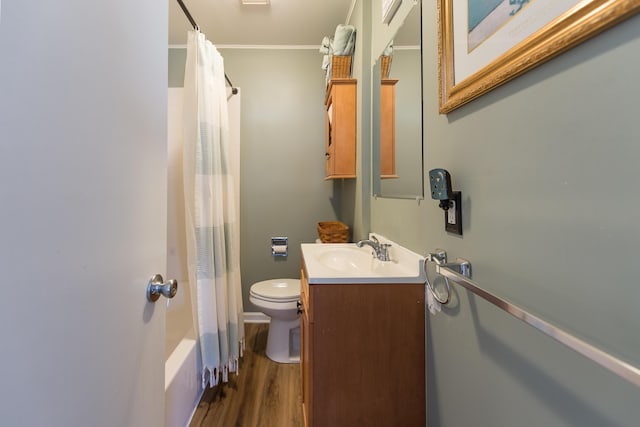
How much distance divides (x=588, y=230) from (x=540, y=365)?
0.29 meters

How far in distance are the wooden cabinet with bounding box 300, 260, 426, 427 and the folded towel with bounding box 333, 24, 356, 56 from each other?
66.7 inches

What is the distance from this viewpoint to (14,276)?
1.24 feet

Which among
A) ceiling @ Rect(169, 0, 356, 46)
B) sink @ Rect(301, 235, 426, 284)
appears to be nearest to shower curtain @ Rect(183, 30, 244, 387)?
sink @ Rect(301, 235, 426, 284)

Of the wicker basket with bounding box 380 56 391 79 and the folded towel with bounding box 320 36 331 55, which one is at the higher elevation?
the folded towel with bounding box 320 36 331 55

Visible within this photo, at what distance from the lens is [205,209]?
59.9 inches

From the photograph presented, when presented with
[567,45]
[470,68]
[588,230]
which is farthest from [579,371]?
[470,68]

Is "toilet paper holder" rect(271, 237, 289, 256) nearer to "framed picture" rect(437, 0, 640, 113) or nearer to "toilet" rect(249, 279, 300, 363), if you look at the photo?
"toilet" rect(249, 279, 300, 363)

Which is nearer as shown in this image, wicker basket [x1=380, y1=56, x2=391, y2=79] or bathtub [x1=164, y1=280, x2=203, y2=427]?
bathtub [x1=164, y1=280, x2=203, y2=427]

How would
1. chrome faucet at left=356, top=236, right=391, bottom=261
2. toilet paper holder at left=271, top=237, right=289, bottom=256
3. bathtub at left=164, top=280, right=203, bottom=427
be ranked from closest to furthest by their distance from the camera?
bathtub at left=164, top=280, right=203, bottom=427
chrome faucet at left=356, top=236, right=391, bottom=261
toilet paper holder at left=271, top=237, right=289, bottom=256

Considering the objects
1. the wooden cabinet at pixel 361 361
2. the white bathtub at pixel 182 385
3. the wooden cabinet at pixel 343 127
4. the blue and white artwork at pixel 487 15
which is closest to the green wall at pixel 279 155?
the wooden cabinet at pixel 343 127

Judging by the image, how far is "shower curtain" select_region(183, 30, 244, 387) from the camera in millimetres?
1499

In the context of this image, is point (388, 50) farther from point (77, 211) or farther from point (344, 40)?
point (77, 211)

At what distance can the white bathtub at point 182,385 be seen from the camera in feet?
3.92

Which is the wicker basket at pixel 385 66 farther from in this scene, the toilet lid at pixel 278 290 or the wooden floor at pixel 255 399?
the wooden floor at pixel 255 399
